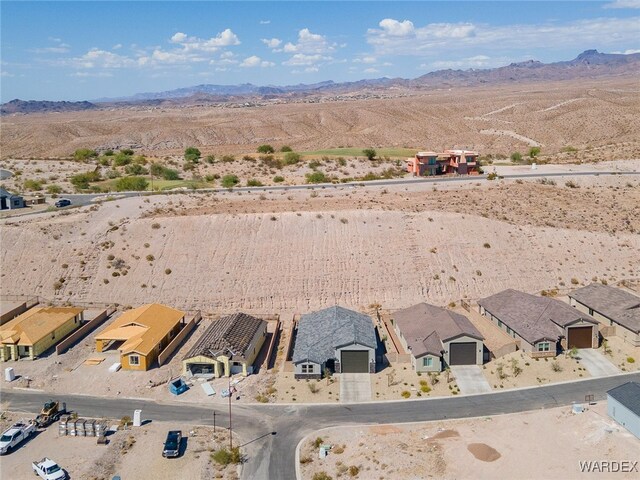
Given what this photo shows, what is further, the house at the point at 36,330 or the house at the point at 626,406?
the house at the point at 36,330

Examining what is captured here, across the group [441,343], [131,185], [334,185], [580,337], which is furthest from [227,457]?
[131,185]

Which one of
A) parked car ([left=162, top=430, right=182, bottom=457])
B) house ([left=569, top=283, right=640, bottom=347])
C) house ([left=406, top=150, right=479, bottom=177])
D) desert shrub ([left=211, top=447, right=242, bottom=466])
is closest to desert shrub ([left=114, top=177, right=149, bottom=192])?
house ([left=406, top=150, right=479, bottom=177])

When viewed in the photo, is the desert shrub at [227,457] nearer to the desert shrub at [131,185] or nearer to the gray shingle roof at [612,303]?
the gray shingle roof at [612,303]

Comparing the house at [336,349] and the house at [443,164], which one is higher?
the house at [443,164]

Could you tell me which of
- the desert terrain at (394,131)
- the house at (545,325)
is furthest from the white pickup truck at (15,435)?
the desert terrain at (394,131)

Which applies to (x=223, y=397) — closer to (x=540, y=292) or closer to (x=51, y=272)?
(x=51, y=272)

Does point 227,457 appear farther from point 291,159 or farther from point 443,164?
point 291,159

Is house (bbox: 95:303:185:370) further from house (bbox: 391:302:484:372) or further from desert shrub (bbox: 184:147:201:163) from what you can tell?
desert shrub (bbox: 184:147:201:163)
